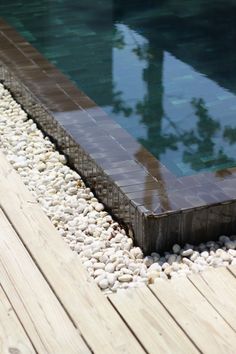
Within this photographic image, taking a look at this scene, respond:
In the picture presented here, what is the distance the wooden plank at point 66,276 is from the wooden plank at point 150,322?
0.12 ft

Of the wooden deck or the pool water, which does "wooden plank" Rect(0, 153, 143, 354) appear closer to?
the wooden deck

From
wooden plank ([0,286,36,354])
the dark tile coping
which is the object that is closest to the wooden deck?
wooden plank ([0,286,36,354])

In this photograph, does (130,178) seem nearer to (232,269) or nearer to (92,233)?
(92,233)

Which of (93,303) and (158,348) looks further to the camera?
(93,303)

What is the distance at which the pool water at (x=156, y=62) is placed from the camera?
14.6 feet

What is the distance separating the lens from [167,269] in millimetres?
3494

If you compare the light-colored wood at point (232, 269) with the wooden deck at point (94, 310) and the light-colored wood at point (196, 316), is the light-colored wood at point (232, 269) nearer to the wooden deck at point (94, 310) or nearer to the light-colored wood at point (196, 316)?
the wooden deck at point (94, 310)

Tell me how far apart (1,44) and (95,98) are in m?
1.14

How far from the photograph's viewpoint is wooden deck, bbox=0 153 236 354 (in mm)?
3047

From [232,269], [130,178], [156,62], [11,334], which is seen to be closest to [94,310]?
[11,334]

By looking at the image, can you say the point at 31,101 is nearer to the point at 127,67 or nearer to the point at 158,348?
the point at 127,67

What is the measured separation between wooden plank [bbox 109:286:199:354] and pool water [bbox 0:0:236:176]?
969 mm

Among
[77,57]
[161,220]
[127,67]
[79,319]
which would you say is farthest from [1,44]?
[79,319]

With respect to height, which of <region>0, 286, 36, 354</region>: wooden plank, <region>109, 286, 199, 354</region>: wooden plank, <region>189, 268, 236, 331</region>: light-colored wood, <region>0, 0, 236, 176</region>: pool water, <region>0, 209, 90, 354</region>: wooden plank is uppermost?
<region>0, 0, 236, 176</region>: pool water
